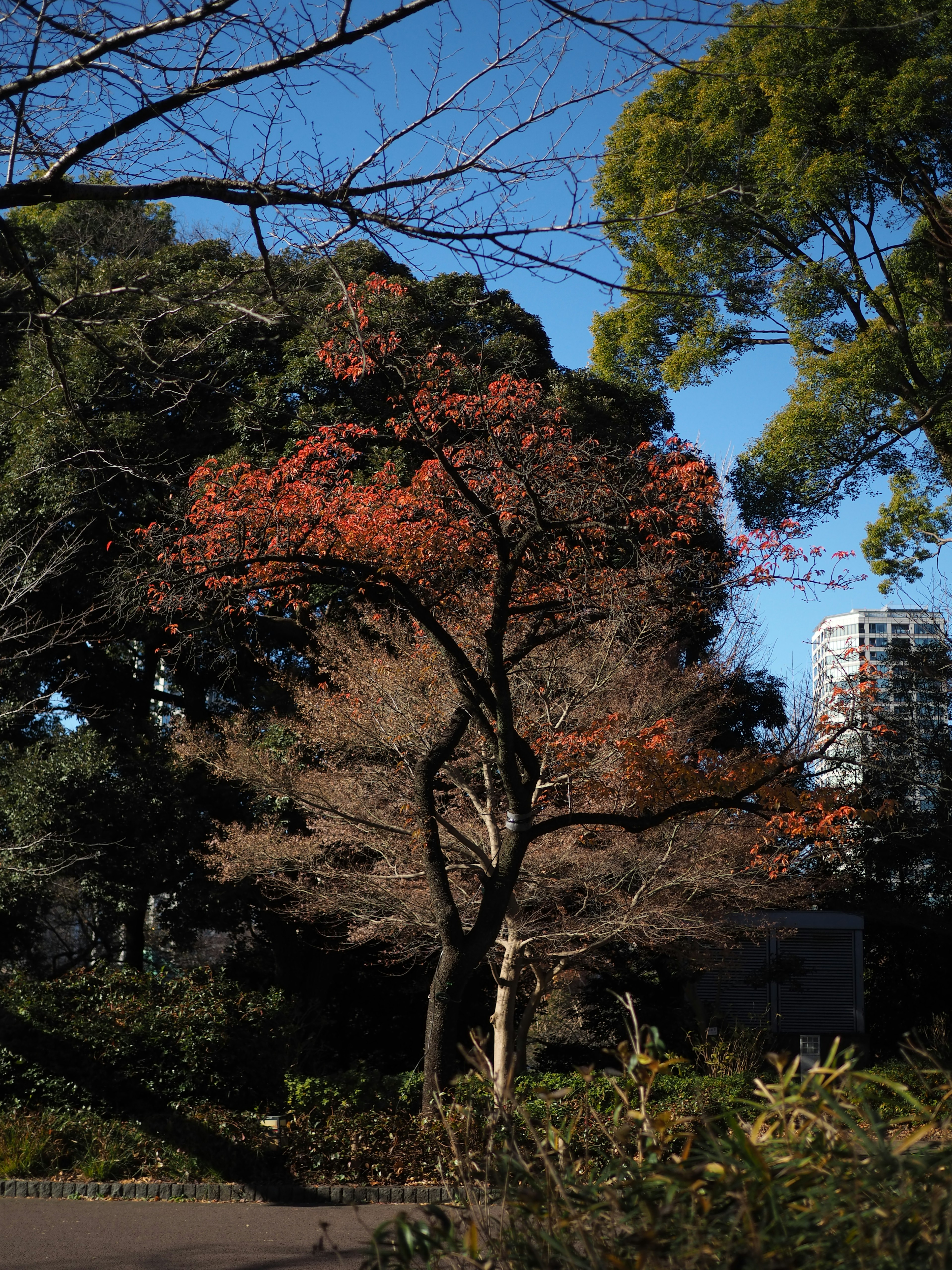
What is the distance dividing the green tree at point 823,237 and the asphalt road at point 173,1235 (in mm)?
10677

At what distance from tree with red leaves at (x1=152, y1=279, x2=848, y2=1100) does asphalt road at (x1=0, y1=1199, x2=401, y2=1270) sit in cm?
168

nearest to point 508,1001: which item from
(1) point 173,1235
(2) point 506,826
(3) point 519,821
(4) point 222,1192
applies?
(2) point 506,826

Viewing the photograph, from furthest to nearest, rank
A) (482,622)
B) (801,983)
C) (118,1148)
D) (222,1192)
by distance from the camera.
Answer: (801,983)
(482,622)
(118,1148)
(222,1192)

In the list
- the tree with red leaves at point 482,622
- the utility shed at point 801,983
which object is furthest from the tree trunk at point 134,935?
the utility shed at point 801,983

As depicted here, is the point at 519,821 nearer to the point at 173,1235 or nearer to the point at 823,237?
the point at 173,1235

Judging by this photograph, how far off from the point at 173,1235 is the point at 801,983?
12721 mm

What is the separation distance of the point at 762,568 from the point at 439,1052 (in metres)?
6.19

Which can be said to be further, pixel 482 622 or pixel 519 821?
pixel 482 622

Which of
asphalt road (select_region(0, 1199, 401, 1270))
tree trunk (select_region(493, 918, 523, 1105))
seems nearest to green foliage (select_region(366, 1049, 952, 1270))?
asphalt road (select_region(0, 1199, 401, 1270))

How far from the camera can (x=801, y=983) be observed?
1730 centimetres

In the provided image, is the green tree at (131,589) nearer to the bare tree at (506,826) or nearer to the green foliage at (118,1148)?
the bare tree at (506,826)

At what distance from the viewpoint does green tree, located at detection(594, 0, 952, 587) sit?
13.3 m

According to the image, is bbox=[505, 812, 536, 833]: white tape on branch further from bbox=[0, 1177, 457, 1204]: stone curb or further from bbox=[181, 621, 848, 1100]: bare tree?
bbox=[0, 1177, 457, 1204]: stone curb

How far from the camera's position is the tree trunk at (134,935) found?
45.8 feet
